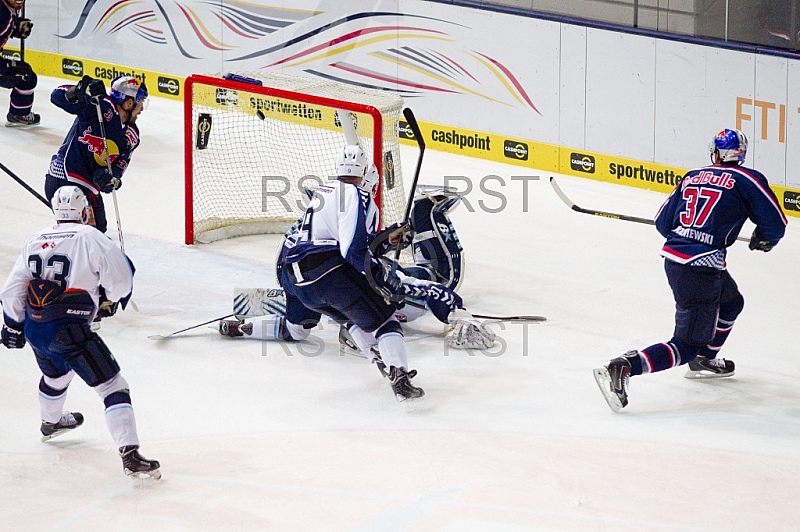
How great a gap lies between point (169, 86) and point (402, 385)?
644 centimetres

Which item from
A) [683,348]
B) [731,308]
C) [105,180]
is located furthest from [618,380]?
[105,180]

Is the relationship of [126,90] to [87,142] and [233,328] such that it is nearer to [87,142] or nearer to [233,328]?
[87,142]

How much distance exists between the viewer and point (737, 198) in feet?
16.2

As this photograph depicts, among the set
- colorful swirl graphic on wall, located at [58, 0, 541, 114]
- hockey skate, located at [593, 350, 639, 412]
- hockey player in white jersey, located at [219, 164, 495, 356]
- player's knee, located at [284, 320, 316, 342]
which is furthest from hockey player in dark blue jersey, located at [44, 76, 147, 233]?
colorful swirl graphic on wall, located at [58, 0, 541, 114]

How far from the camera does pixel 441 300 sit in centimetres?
551

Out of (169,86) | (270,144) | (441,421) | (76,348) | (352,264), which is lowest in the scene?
(441,421)

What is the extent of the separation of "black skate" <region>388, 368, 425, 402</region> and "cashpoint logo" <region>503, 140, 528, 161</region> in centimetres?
456

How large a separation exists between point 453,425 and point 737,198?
5.01ft

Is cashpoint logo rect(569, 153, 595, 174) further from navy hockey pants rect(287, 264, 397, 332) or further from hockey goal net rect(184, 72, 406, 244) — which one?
navy hockey pants rect(287, 264, 397, 332)

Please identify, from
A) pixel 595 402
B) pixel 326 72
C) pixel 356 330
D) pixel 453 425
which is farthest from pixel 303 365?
pixel 326 72

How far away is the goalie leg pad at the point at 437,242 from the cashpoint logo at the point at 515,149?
3114 mm

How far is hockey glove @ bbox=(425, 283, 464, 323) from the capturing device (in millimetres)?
5512

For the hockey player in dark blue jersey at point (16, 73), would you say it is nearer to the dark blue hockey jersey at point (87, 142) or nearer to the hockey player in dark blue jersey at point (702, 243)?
the dark blue hockey jersey at point (87, 142)

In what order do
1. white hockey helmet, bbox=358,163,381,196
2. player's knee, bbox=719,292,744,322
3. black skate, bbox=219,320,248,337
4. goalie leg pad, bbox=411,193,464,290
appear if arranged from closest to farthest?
player's knee, bbox=719,292,744,322
white hockey helmet, bbox=358,163,381,196
black skate, bbox=219,320,248,337
goalie leg pad, bbox=411,193,464,290
